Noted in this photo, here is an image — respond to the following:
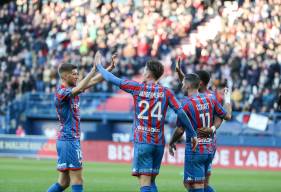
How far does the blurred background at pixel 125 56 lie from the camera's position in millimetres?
32719

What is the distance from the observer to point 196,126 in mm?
12680

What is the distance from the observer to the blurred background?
32.7 m

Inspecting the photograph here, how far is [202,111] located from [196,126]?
248 millimetres

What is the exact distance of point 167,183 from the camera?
21078mm

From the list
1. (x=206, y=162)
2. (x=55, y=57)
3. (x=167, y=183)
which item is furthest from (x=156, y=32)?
(x=206, y=162)

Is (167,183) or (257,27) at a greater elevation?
(257,27)

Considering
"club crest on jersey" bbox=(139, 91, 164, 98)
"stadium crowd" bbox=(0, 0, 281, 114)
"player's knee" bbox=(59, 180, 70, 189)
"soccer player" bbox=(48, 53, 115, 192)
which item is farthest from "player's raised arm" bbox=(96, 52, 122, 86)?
"stadium crowd" bbox=(0, 0, 281, 114)

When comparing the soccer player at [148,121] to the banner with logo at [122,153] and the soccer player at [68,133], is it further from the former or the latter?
the banner with logo at [122,153]

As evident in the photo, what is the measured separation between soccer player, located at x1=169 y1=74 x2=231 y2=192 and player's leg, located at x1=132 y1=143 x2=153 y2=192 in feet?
1.70

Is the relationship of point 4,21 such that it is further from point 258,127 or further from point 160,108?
point 160,108

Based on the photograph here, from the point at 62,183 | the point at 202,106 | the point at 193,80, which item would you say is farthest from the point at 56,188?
the point at 193,80

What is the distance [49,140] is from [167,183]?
39.0 feet

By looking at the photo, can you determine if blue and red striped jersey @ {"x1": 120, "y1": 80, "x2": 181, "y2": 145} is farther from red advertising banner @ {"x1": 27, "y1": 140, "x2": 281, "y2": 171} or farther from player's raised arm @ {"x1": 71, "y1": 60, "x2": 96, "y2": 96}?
red advertising banner @ {"x1": 27, "y1": 140, "x2": 281, "y2": 171}

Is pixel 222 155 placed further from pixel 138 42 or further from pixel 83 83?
pixel 83 83
